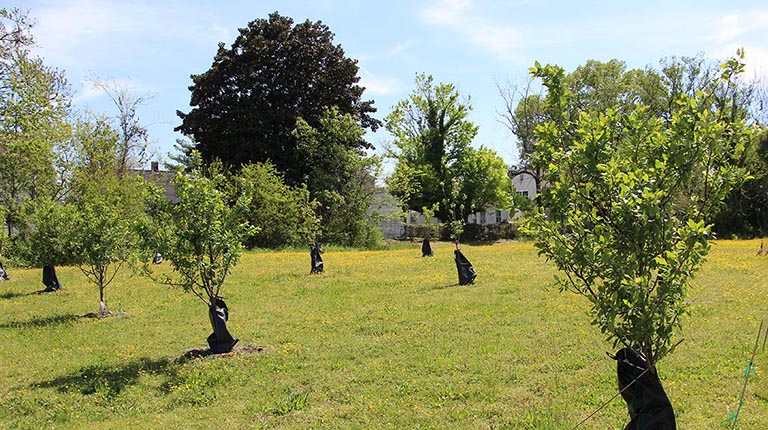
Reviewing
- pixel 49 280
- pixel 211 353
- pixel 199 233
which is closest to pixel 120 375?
pixel 211 353

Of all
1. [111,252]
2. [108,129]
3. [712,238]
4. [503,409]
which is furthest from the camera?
[108,129]

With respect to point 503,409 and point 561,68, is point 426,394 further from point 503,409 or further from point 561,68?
point 561,68

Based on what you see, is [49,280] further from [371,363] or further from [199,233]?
[371,363]

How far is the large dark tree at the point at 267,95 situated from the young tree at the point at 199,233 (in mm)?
26023

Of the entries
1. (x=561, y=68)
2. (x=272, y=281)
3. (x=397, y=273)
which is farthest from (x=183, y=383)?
(x=397, y=273)

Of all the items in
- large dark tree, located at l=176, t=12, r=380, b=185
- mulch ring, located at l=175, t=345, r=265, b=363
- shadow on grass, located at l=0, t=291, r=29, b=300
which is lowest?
mulch ring, located at l=175, t=345, r=265, b=363

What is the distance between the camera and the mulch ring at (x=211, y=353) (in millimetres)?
9109

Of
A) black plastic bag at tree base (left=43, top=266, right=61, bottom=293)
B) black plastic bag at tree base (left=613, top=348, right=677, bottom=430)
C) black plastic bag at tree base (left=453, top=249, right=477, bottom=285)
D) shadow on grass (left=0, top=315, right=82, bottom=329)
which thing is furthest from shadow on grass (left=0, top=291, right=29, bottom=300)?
black plastic bag at tree base (left=613, top=348, right=677, bottom=430)

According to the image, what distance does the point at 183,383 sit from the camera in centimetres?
793

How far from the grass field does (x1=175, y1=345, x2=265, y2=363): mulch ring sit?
0.13 m

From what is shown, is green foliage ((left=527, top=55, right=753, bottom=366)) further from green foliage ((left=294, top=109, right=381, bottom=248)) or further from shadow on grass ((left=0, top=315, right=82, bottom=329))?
green foliage ((left=294, top=109, right=381, bottom=248))

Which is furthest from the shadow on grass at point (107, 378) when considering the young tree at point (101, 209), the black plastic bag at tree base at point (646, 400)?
the black plastic bag at tree base at point (646, 400)

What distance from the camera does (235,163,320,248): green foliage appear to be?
31.9 m

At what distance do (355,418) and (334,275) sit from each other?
1188 centimetres
